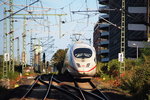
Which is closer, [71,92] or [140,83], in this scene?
[140,83]

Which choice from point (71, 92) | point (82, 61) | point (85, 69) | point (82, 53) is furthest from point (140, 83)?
point (82, 53)

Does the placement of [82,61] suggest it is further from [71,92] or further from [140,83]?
[140,83]

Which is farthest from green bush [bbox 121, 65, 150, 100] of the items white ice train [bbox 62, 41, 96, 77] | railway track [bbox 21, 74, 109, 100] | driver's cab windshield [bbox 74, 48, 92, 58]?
driver's cab windshield [bbox 74, 48, 92, 58]

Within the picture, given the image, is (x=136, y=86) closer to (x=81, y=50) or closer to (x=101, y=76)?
(x=81, y=50)

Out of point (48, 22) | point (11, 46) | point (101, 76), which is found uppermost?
point (48, 22)

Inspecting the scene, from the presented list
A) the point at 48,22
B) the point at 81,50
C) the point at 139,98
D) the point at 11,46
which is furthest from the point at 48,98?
the point at 48,22

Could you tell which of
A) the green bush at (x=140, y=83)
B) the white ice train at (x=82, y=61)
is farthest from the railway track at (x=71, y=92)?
the white ice train at (x=82, y=61)

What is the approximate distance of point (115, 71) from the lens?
30000 mm

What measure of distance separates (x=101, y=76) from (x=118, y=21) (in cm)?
4646

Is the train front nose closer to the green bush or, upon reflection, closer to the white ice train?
the white ice train

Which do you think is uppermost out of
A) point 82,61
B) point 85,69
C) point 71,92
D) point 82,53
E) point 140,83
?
point 82,53

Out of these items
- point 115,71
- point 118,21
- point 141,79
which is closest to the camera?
point 141,79

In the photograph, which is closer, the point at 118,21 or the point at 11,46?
the point at 11,46

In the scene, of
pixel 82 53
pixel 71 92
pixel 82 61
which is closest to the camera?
pixel 71 92
